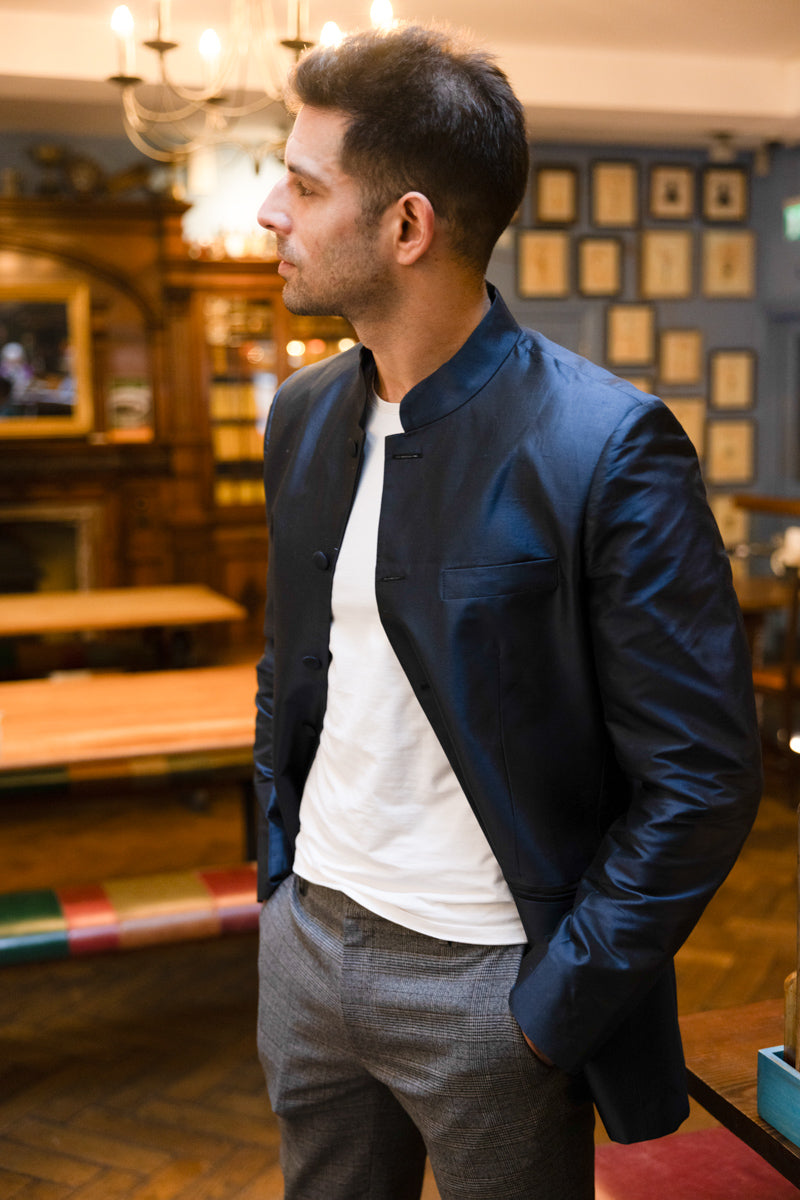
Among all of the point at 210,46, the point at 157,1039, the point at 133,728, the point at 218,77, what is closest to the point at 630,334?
the point at 218,77

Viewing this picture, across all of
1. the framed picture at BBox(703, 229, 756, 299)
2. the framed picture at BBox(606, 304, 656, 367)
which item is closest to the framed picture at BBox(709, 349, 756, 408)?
the framed picture at BBox(703, 229, 756, 299)

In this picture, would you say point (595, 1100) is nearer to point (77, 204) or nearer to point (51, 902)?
point (51, 902)

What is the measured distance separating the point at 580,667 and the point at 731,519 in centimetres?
715

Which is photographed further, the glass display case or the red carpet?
the glass display case

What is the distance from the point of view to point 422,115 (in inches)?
42.6

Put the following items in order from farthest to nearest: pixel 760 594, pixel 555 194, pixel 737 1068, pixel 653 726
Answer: pixel 555 194
pixel 760 594
pixel 737 1068
pixel 653 726

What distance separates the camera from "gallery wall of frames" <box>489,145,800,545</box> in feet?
24.2

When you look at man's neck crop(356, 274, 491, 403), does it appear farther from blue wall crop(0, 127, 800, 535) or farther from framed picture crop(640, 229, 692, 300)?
framed picture crop(640, 229, 692, 300)

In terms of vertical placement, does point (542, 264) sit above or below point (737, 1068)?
above

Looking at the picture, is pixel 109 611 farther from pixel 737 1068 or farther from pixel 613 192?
pixel 613 192

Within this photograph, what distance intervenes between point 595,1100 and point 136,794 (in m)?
4.13

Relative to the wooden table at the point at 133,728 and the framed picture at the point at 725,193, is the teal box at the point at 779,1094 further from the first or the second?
the framed picture at the point at 725,193

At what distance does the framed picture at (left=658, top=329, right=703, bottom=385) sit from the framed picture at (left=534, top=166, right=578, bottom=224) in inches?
42.0

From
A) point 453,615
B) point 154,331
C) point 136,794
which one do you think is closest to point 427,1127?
point 453,615
